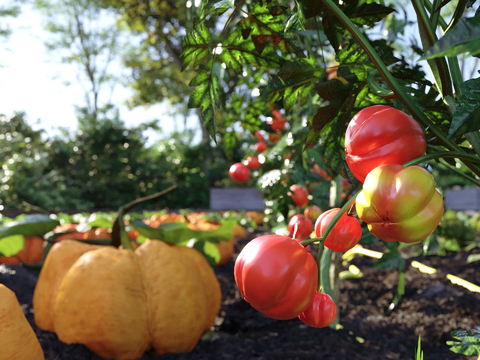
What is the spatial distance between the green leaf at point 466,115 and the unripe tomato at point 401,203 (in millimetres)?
54

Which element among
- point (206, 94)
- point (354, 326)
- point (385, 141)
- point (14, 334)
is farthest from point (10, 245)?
point (385, 141)

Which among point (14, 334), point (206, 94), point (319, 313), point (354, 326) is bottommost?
point (354, 326)

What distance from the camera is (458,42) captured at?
0.87ft

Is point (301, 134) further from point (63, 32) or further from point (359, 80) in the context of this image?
point (63, 32)

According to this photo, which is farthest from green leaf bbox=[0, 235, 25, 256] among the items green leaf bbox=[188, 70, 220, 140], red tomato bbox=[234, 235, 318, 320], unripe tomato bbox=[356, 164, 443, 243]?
unripe tomato bbox=[356, 164, 443, 243]

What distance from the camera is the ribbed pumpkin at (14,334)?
684mm

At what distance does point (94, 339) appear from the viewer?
100 centimetres

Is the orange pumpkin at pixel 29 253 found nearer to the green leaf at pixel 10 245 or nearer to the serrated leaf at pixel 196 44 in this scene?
the green leaf at pixel 10 245

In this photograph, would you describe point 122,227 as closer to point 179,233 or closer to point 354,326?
point 179,233

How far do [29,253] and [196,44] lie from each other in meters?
1.83

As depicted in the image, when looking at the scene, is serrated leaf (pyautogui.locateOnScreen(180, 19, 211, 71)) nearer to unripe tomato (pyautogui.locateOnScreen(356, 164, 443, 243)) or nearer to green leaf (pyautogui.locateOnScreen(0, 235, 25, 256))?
unripe tomato (pyautogui.locateOnScreen(356, 164, 443, 243))

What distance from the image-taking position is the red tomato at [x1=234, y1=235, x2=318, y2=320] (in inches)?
13.5

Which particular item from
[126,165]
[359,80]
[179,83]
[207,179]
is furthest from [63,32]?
[359,80]

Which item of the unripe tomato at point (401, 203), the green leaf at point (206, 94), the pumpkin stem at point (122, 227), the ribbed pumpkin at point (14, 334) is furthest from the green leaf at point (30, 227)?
the unripe tomato at point (401, 203)
